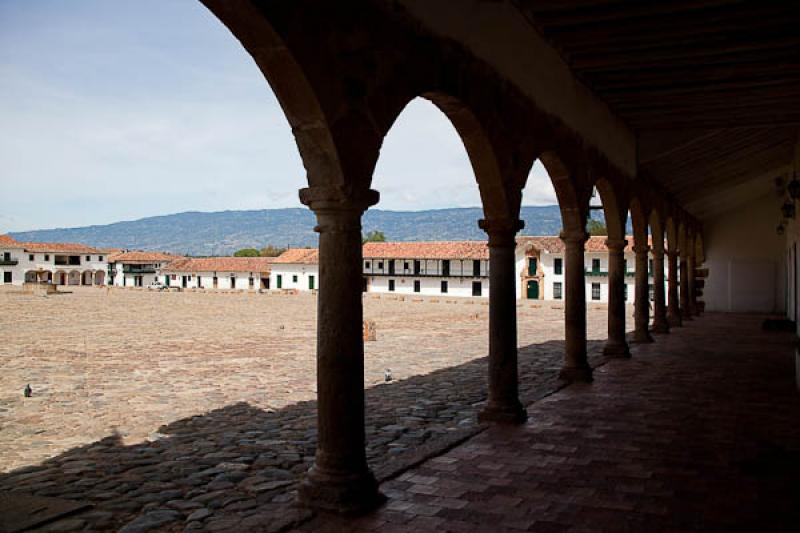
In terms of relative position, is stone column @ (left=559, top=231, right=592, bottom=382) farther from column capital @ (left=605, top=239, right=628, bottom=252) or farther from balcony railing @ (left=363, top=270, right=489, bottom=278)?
balcony railing @ (left=363, top=270, right=489, bottom=278)

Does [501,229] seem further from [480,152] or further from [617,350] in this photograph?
[617,350]

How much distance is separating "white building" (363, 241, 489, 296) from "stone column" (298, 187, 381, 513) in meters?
50.4

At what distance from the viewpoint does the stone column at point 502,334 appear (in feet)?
23.2

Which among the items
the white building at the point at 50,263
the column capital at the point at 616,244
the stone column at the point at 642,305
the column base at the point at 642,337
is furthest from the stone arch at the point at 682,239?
Result: the white building at the point at 50,263

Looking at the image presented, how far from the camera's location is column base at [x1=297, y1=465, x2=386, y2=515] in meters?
4.43

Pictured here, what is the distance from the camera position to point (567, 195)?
30.6 feet

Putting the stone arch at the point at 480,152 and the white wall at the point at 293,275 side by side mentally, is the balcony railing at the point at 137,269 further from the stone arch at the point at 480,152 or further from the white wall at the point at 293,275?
the stone arch at the point at 480,152

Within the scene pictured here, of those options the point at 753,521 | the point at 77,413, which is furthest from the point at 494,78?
the point at 77,413

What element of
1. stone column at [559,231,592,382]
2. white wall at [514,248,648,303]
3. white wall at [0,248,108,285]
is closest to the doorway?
white wall at [514,248,648,303]

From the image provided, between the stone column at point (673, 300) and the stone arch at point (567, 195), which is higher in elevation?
the stone arch at point (567, 195)

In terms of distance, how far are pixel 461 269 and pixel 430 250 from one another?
341 cm

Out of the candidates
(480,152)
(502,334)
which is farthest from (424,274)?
(480,152)

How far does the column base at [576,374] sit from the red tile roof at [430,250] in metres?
44.9

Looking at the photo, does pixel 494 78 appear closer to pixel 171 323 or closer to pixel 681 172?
pixel 681 172
